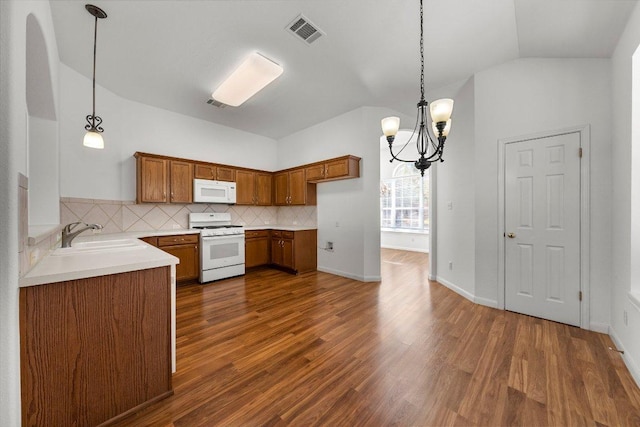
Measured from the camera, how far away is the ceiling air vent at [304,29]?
2.17 metres

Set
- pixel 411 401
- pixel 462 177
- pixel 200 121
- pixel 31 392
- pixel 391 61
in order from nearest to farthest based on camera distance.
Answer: pixel 31 392
pixel 411 401
pixel 391 61
pixel 462 177
pixel 200 121

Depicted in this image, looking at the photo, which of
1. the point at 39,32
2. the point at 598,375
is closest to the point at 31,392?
the point at 39,32

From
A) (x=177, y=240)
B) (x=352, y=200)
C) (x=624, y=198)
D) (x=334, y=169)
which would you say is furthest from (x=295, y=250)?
(x=624, y=198)

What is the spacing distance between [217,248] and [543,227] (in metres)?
4.50

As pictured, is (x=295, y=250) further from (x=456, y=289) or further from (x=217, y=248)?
(x=456, y=289)

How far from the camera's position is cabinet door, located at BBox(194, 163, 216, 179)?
13.6 ft

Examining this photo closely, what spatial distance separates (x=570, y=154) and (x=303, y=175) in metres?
3.74

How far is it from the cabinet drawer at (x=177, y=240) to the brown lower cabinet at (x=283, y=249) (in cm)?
100

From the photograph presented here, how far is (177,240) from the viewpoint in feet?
11.9

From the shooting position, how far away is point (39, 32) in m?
1.61

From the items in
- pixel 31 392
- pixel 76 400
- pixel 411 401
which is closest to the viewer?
pixel 31 392

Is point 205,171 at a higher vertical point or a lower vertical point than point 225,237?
higher

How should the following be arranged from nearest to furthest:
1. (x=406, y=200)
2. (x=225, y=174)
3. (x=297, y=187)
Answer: (x=225, y=174) < (x=297, y=187) < (x=406, y=200)

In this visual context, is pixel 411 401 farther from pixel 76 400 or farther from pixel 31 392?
pixel 31 392
